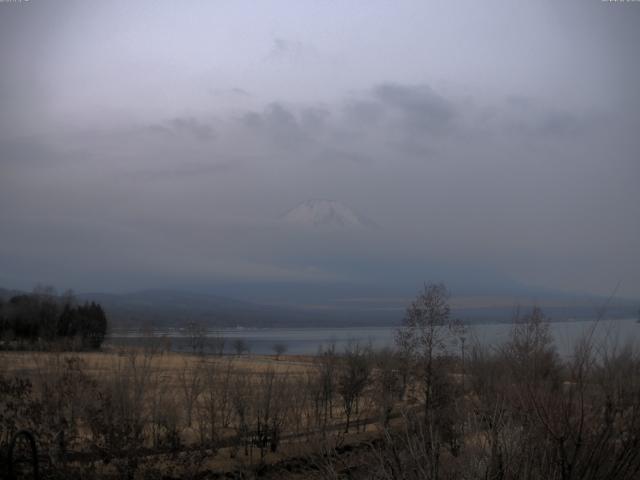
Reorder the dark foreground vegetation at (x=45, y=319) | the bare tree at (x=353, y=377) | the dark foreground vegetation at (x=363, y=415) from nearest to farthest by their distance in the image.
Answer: the dark foreground vegetation at (x=363, y=415) → the bare tree at (x=353, y=377) → the dark foreground vegetation at (x=45, y=319)

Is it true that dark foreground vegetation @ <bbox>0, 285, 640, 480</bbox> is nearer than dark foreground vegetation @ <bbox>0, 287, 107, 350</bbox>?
Yes

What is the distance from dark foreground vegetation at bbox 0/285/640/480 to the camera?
28.0 feet

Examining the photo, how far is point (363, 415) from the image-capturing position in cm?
3688

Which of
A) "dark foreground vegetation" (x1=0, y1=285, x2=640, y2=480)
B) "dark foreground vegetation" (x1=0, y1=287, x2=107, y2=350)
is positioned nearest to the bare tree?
"dark foreground vegetation" (x1=0, y1=285, x2=640, y2=480)

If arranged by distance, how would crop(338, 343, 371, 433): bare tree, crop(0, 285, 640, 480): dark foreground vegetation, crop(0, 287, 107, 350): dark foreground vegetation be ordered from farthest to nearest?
crop(0, 287, 107, 350): dark foreground vegetation
crop(338, 343, 371, 433): bare tree
crop(0, 285, 640, 480): dark foreground vegetation

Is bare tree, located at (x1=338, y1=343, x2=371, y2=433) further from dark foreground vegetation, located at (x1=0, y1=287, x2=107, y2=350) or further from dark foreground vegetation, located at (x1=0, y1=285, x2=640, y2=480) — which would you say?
dark foreground vegetation, located at (x1=0, y1=287, x2=107, y2=350)

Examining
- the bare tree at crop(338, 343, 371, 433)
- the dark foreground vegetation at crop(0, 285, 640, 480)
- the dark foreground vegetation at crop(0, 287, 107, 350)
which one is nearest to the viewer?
the dark foreground vegetation at crop(0, 285, 640, 480)

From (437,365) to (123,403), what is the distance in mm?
15340

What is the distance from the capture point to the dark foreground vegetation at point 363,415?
852cm

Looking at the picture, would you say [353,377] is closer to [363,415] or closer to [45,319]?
[363,415]

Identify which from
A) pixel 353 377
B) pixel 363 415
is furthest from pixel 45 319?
pixel 353 377

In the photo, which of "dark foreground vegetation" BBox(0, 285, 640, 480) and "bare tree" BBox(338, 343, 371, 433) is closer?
"dark foreground vegetation" BBox(0, 285, 640, 480)

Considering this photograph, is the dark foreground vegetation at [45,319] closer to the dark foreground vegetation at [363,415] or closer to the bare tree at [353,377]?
the bare tree at [353,377]

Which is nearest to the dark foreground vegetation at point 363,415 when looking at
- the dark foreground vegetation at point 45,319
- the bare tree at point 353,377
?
the bare tree at point 353,377
